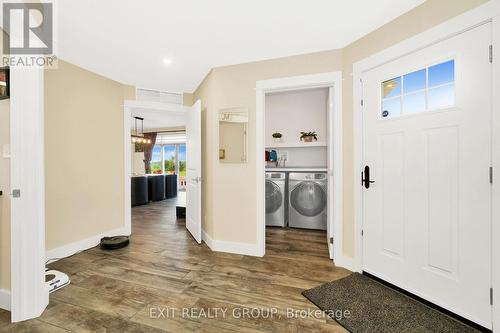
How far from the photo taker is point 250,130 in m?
2.62

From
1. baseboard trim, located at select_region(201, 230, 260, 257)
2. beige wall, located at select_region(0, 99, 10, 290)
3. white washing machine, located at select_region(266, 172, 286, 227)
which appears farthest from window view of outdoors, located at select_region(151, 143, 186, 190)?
beige wall, located at select_region(0, 99, 10, 290)

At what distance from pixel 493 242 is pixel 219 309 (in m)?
1.95

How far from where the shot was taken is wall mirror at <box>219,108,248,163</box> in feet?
8.66

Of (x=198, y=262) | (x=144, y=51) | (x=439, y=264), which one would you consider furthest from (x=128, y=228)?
(x=439, y=264)

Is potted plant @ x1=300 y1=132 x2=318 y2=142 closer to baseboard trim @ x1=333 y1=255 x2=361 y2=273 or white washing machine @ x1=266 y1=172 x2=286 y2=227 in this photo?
white washing machine @ x1=266 y1=172 x2=286 y2=227

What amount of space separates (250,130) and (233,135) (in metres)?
0.24

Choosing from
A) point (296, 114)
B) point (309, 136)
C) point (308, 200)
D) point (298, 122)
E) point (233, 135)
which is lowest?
point (308, 200)

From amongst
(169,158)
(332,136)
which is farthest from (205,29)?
Result: (169,158)

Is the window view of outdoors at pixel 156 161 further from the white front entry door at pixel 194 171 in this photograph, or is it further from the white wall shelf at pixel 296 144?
the white wall shelf at pixel 296 144

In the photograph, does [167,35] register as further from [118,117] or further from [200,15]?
[118,117]

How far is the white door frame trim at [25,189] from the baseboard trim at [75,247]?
1058mm

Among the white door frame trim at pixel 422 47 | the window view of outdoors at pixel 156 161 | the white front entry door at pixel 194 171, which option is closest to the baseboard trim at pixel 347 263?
the white door frame trim at pixel 422 47

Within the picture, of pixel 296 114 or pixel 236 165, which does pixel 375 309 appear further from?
pixel 296 114

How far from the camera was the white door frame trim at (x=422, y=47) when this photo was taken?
4.40 feet
